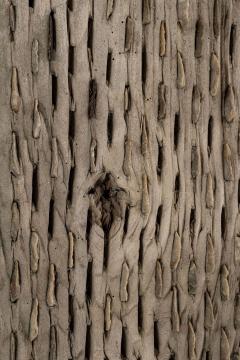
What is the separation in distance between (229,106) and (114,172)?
0.39 feet

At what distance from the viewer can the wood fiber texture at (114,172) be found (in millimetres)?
526

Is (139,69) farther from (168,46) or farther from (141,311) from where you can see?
(141,311)

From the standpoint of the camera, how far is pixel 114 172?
535mm

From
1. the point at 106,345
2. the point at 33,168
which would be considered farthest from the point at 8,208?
the point at 106,345

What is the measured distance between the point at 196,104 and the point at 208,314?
0.62ft

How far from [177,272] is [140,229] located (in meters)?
0.05

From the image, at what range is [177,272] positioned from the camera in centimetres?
55

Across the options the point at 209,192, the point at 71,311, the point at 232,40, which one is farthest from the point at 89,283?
the point at 232,40

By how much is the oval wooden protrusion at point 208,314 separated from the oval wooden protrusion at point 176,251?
41 mm

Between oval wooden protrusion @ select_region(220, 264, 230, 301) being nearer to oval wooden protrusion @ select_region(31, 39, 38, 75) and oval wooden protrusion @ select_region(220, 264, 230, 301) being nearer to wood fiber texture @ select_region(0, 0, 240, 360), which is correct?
wood fiber texture @ select_region(0, 0, 240, 360)

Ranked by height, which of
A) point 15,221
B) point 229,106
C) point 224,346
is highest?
point 229,106

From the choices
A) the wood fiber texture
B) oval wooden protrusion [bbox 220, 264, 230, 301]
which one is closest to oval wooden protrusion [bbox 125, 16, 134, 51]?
the wood fiber texture

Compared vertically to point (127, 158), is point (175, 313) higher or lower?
lower

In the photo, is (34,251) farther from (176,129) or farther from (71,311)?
(176,129)
